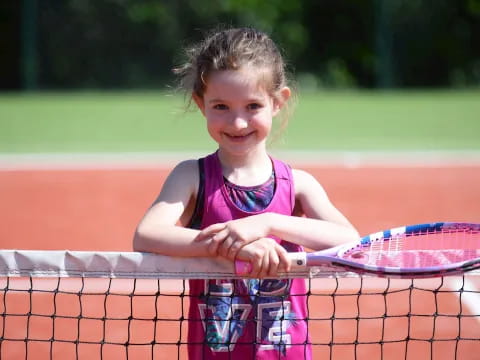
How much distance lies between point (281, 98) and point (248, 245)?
2.09ft

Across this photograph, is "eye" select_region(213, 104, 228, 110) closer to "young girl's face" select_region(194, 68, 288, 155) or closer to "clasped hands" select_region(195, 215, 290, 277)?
"young girl's face" select_region(194, 68, 288, 155)

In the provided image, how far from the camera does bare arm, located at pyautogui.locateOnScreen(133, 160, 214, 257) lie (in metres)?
2.50

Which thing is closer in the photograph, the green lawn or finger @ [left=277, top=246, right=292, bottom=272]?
finger @ [left=277, top=246, right=292, bottom=272]

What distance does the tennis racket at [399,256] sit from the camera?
8.04ft

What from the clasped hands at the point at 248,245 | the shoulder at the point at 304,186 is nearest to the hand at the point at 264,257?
the clasped hands at the point at 248,245

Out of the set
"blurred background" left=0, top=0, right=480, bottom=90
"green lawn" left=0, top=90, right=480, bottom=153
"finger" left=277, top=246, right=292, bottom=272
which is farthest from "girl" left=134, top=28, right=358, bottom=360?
"blurred background" left=0, top=0, right=480, bottom=90

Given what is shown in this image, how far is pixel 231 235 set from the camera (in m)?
2.44

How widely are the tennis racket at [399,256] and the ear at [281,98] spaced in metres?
0.56

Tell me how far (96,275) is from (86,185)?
23.3ft

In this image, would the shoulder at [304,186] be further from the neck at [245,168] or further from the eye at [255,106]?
the eye at [255,106]

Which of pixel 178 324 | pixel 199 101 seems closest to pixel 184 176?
pixel 199 101

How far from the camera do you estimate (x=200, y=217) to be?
2736mm

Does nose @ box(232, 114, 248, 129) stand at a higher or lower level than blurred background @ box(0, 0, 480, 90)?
lower

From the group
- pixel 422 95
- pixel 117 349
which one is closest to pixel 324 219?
pixel 117 349
